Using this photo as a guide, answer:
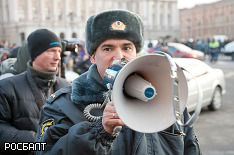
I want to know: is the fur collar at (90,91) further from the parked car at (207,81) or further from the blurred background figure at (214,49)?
the blurred background figure at (214,49)

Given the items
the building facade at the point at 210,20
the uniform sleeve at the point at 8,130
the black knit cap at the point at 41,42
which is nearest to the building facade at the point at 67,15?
the building facade at the point at 210,20

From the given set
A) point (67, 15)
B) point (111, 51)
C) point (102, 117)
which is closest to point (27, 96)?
point (111, 51)

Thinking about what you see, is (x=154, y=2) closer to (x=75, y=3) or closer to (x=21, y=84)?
(x=75, y=3)

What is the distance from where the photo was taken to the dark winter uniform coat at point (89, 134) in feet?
4.55

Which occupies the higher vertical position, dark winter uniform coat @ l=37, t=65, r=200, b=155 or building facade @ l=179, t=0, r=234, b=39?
building facade @ l=179, t=0, r=234, b=39

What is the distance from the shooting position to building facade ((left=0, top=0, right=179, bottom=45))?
55.3 meters

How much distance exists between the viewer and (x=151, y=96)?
127cm

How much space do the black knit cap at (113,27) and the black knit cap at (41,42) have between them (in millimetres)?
1510

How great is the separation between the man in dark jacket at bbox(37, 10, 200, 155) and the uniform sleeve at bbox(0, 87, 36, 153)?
0.78 metres

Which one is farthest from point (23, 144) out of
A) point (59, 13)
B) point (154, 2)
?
point (154, 2)

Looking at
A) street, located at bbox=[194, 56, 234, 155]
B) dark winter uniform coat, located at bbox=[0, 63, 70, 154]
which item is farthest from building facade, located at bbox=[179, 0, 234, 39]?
dark winter uniform coat, located at bbox=[0, 63, 70, 154]

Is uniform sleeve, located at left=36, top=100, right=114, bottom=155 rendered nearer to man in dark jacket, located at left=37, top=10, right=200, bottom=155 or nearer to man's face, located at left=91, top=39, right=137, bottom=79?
man in dark jacket, located at left=37, top=10, right=200, bottom=155

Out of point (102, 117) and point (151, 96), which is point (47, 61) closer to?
point (102, 117)

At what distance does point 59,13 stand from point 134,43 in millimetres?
66087
